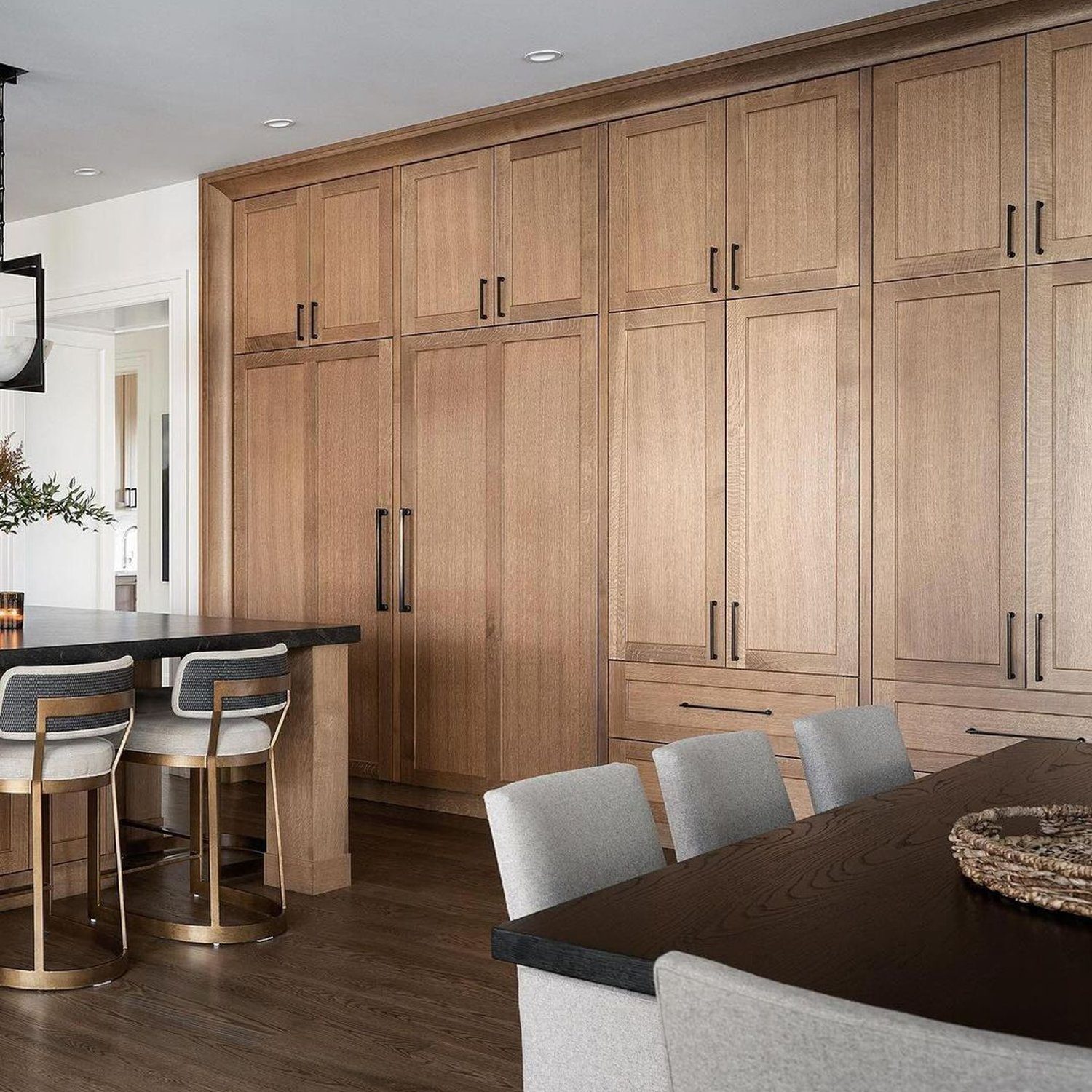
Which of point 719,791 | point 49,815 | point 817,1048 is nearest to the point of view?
point 817,1048

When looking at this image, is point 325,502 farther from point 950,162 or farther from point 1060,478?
point 1060,478

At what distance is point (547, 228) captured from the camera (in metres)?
4.89

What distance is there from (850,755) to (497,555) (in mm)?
2763

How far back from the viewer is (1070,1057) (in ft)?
2.60

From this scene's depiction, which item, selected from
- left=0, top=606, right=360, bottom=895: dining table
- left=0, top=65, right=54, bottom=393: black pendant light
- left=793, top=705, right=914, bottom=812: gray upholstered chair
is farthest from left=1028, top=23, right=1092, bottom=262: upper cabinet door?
left=0, top=65, right=54, bottom=393: black pendant light

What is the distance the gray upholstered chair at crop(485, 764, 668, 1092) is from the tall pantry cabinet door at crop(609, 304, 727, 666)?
8.70 feet

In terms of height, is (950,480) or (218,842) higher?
(950,480)

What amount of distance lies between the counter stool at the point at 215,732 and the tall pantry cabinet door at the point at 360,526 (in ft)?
5.62

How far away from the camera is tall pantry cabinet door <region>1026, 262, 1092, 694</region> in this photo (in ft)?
12.3

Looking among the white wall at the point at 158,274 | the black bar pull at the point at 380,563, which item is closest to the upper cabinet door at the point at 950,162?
the black bar pull at the point at 380,563

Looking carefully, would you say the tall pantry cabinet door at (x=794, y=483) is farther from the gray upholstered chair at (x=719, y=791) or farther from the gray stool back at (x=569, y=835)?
the gray stool back at (x=569, y=835)

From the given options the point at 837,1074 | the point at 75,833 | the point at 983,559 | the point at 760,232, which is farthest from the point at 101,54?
the point at 837,1074

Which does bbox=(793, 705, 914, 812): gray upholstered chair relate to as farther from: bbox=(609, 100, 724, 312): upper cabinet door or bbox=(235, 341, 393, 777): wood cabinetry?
bbox=(235, 341, 393, 777): wood cabinetry

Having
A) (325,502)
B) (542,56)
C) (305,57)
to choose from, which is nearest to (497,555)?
(325,502)
